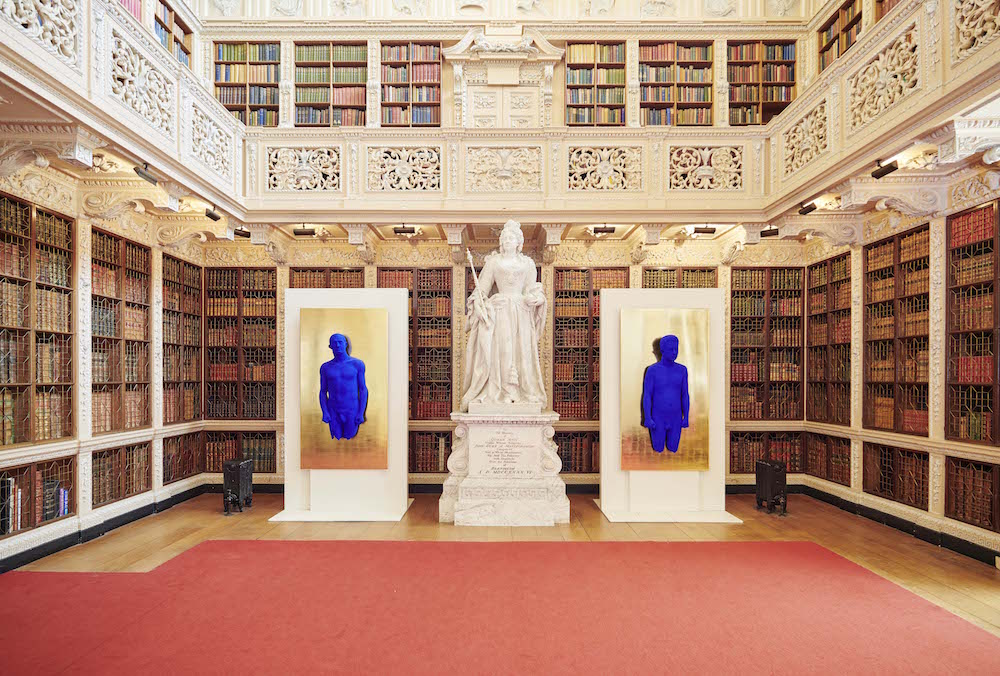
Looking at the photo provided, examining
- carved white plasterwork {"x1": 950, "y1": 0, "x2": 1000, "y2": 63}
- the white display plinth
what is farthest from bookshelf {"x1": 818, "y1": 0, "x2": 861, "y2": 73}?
the white display plinth

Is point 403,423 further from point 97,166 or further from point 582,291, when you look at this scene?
point 97,166

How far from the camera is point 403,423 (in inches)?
225

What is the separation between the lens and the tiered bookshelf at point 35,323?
13.7 feet

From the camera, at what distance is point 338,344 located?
5496mm

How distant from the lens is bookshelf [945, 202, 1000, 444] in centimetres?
429

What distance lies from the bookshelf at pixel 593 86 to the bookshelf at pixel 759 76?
4.00 feet

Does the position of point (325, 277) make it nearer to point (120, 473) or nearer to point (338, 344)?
point (338, 344)

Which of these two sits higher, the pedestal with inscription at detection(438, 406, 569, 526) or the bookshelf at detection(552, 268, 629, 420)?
the bookshelf at detection(552, 268, 629, 420)

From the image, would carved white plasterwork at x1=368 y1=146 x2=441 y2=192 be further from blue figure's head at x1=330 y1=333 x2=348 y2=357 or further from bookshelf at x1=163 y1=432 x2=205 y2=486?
bookshelf at x1=163 y1=432 x2=205 y2=486

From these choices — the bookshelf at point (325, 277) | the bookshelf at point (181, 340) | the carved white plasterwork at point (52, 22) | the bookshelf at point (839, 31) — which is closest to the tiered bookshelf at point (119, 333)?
the bookshelf at point (181, 340)

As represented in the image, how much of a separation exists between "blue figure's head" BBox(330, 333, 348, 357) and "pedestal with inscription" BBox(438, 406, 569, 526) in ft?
4.09

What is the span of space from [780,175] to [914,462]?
2.77 m

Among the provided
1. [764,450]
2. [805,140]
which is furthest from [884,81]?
[764,450]

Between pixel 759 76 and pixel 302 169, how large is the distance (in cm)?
500
